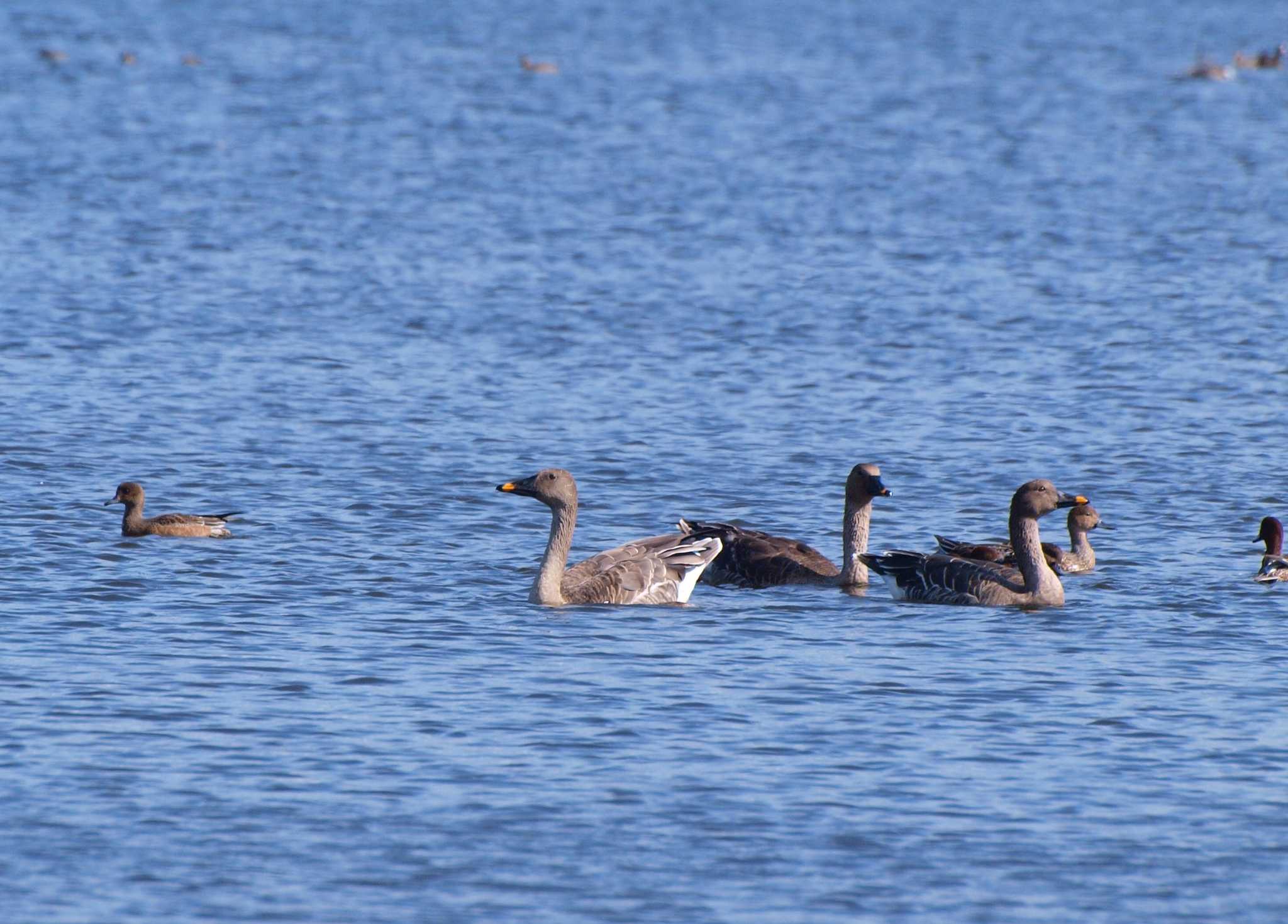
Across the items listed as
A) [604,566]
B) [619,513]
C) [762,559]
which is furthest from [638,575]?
[619,513]

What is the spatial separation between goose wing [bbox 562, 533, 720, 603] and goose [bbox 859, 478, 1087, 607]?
63.1 inches

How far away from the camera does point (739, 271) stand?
3619cm

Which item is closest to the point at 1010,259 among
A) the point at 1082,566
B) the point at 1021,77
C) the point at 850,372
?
the point at 850,372

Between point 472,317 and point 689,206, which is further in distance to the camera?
point 689,206

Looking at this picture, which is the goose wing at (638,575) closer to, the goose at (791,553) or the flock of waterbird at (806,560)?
the flock of waterbird at (806,560)

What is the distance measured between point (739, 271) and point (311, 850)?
25207mm

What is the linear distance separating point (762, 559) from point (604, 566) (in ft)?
4.87

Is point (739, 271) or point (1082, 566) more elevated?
point (739, 271)

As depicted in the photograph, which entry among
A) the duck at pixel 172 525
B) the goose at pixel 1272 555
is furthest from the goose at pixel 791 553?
the duck at pixel 172 525

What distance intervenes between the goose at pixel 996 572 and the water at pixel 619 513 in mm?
229

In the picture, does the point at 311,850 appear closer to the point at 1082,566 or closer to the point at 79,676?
the point at 79,676

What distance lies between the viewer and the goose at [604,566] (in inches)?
705

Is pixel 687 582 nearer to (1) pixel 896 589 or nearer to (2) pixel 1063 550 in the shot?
(1) pixel 896 589

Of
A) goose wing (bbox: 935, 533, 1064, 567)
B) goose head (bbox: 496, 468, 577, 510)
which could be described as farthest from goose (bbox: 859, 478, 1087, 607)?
goose head (bbox: 496, 468, 577, 510)
